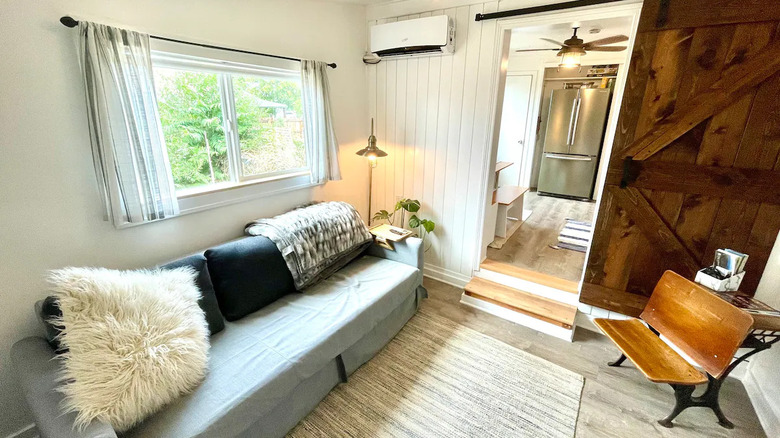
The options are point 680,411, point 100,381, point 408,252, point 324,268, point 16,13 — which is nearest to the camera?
point 100,381

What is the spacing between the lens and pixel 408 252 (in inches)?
96.5

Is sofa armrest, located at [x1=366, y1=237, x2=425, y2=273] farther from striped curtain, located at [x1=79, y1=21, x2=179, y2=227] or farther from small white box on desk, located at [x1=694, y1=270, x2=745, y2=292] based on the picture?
small white box on desk, located at [x1=694, y1=270, x2=745, y2=292]

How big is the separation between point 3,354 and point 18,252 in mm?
461

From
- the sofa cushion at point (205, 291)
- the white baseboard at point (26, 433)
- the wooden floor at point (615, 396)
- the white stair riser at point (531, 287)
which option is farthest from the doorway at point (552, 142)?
the white baseboard at point (26, 433)

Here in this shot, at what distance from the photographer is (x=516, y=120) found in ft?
17.8

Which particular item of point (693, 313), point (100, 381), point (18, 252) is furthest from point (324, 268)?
point (693, 313)

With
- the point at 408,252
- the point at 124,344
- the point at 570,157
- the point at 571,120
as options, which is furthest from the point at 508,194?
the point at 124,344

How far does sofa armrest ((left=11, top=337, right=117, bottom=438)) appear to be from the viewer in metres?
1.00

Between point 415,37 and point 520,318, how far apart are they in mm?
2303

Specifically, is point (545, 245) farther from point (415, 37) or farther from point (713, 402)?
point (415, 37)

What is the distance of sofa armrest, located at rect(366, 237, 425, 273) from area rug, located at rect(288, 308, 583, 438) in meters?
0.55

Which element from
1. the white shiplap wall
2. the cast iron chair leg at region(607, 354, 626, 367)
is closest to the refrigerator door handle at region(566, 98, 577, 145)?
the white shiplap wall

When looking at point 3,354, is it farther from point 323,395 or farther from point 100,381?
point 323,395

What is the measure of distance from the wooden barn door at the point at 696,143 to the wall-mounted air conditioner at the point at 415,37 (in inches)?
46.8
